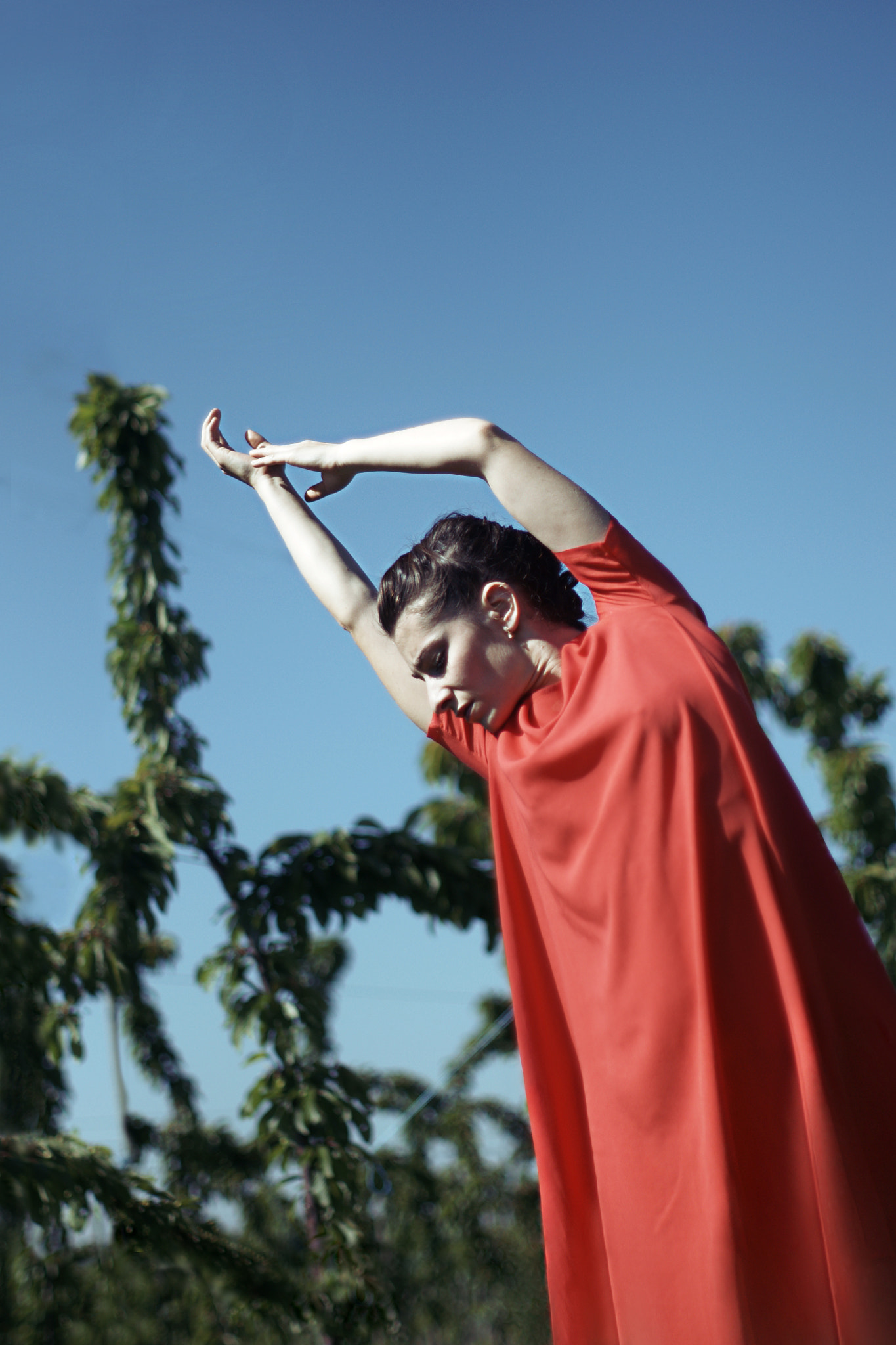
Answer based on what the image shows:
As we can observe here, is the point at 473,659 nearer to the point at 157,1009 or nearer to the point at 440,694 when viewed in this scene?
the point at 440,694

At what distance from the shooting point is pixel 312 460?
1.65 meters

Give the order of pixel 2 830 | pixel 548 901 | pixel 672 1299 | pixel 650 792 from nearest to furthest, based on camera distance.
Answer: pixel 672 1299, pixel 650 792, pixel 548 901, pixel 2 830

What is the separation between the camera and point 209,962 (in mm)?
4156

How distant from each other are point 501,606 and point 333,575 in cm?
32

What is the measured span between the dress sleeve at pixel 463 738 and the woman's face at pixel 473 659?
0.08ft

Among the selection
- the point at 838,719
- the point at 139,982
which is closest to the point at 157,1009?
the point at 139,982

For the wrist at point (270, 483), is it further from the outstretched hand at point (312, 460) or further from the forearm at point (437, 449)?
→ the forearm at point (437, 449)

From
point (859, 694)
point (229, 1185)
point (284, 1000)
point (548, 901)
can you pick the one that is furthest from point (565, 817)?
point (859, 694)

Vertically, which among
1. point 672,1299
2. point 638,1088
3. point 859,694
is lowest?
point 672,1299

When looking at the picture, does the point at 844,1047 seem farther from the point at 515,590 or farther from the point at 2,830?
the point at 2,830

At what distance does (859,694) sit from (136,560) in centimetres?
587

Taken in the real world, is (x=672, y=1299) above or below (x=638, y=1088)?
below

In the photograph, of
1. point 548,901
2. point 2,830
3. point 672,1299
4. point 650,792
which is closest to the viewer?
point 672,1299

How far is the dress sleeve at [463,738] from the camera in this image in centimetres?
152
